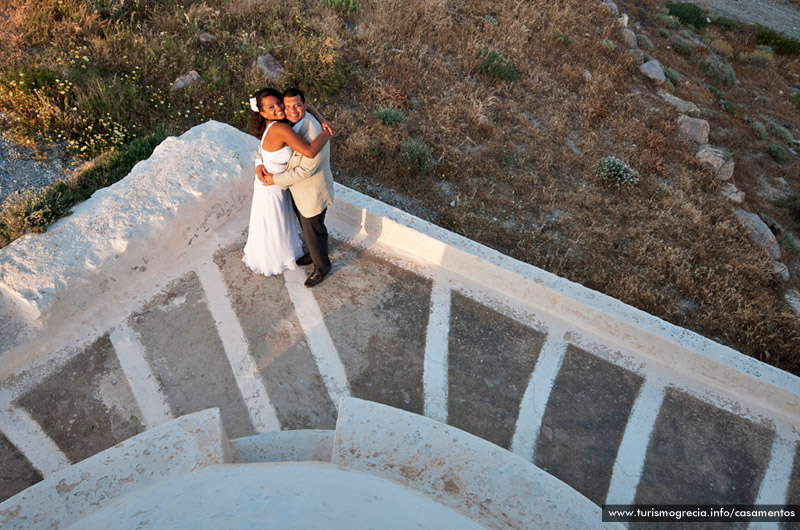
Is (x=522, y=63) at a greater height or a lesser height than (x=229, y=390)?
greater

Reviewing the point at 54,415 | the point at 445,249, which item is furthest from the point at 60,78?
the point at 445,249

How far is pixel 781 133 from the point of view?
11.9 metres

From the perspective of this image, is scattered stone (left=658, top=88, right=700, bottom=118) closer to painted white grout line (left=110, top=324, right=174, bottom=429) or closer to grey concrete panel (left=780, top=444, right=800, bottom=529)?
grey concrete panel (left=780, top=444, right=800, bottom=529)

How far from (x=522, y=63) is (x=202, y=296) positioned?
772 centimetres

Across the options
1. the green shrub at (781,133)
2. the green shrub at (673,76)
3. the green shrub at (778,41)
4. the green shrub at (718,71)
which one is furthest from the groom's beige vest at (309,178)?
the green shrub at (778,41)

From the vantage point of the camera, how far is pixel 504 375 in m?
4.82

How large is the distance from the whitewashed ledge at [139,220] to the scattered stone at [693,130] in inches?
314

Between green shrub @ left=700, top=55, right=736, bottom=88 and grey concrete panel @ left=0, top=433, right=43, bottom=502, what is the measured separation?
15.9 meters

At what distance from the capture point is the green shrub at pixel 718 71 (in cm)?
1352

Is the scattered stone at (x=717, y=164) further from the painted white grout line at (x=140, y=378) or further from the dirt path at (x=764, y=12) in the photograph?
the dirt path at (x=764, y=12)

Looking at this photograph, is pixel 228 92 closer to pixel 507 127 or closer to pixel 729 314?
pixel 507 127

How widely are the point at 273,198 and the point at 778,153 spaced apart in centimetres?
1093

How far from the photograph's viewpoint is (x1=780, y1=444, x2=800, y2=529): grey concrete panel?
4191 mm

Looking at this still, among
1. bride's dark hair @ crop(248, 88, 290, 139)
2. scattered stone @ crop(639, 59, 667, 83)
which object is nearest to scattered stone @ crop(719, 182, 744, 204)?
scattered stone @ crop(639, 59, 667, 83)
